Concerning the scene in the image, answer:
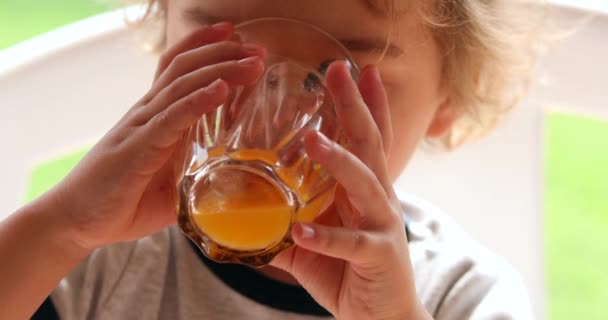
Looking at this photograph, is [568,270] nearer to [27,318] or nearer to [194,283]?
[194,283]

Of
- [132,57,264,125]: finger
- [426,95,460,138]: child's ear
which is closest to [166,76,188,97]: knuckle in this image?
[132,57,264,125]: finger

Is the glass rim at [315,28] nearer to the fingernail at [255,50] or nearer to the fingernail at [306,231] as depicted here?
the fingernail at [255,50]

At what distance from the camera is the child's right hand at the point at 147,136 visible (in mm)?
665

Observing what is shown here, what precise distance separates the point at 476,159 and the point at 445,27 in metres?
0.33

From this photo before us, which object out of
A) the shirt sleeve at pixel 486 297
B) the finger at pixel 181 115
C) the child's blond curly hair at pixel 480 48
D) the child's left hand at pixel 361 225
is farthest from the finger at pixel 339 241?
the shirt sleeve at pixel 486 297

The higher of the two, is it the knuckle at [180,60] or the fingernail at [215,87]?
the fingernail at [215,87]

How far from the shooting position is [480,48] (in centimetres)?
105

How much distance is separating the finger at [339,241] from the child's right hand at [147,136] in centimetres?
11

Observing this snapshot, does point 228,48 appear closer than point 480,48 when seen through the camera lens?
Yes

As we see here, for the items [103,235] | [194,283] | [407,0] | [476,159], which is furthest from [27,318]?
[476,159]

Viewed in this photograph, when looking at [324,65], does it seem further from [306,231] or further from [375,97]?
[306,231]

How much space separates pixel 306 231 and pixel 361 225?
0.30 feet

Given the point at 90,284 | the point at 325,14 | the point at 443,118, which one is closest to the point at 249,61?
the point at 325,14

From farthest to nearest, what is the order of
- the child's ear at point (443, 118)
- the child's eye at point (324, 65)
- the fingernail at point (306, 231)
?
the child's ear at point (443, 118) < the child's eye at point (324, 65) < the fingernail at point (306, 231)
